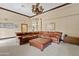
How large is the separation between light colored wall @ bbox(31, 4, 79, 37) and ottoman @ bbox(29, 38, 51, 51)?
262mm

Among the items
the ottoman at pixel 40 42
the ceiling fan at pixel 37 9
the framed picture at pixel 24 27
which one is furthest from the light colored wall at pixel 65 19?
the framed picture at pixel 24 27

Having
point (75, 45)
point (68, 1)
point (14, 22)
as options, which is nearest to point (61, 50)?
point (75, 45)

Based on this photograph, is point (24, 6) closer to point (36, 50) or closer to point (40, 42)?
point (40, 42)

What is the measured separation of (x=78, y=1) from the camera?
7.20ft

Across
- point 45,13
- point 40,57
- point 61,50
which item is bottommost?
point 40,57

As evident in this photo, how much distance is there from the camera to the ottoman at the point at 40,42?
2202mm

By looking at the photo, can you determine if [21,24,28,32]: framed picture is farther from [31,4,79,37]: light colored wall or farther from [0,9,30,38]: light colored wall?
[31,4,79,37]: light colored wall

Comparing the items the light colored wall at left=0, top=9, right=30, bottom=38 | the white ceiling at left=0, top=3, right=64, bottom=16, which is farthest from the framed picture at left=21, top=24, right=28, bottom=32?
the white ceiling at left=0, top=3, right=64, bottom=16

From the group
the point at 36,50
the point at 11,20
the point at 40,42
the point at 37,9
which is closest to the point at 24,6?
the point at 37,9

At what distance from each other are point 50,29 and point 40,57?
0.66m

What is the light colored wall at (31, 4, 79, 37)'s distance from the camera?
2164mm

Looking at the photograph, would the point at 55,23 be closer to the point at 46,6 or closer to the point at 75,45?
the point at 46,6

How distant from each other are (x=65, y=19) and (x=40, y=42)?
2.41ft

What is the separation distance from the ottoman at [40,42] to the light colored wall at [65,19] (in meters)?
0.26
